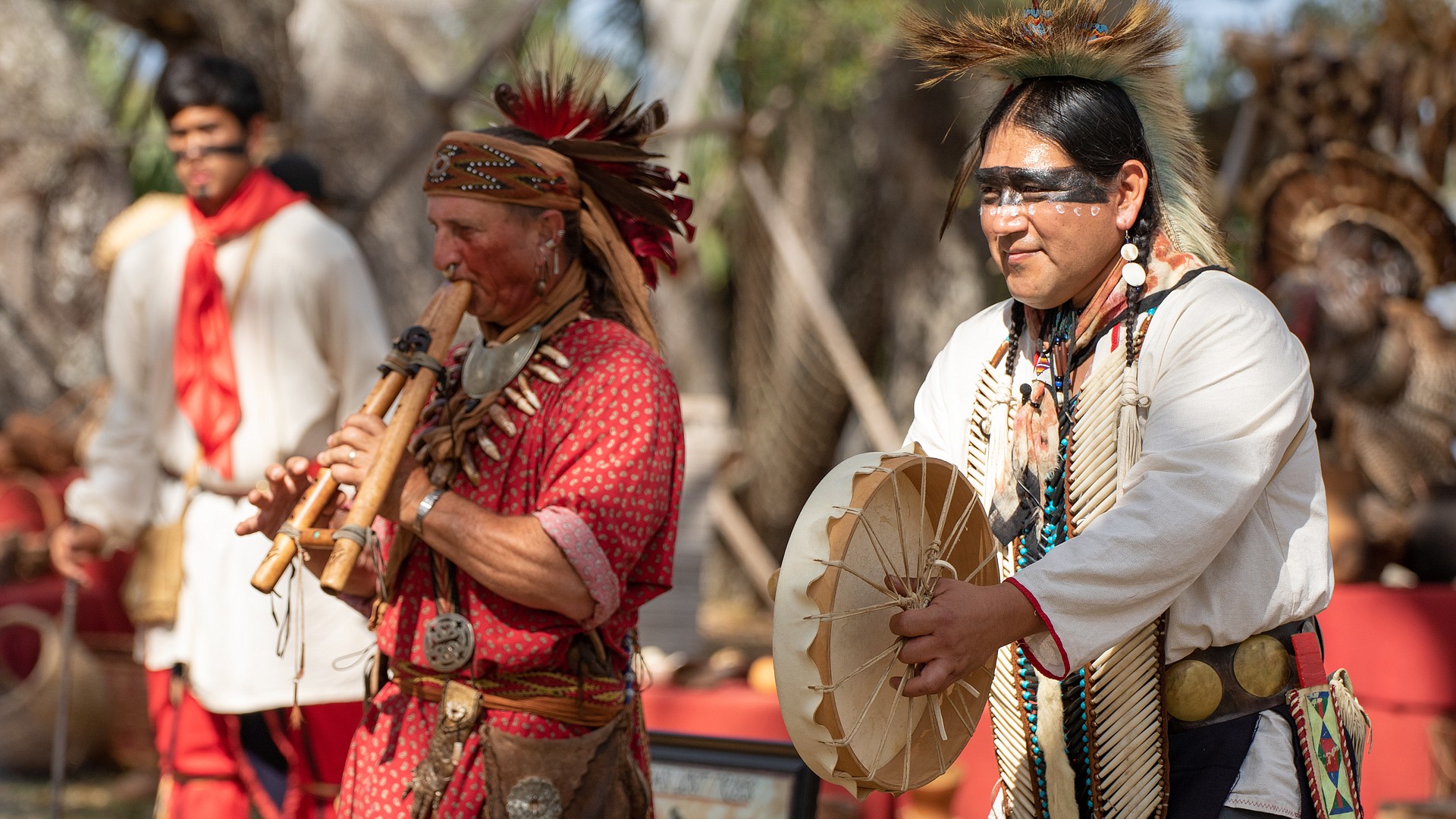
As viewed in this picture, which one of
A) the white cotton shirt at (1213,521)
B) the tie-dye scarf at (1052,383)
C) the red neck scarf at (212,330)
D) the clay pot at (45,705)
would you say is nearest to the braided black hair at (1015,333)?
the tie-dye scarf at (1052,383)

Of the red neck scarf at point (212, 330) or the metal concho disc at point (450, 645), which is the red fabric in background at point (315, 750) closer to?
the red neck scarf at point (212, 330)

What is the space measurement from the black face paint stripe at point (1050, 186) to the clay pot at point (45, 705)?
5447mm

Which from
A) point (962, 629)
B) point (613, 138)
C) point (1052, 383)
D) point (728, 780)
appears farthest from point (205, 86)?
point (962, 629)

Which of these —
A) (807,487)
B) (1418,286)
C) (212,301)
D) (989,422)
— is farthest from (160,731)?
(807,487)

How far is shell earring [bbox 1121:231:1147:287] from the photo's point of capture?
2203 millimetres

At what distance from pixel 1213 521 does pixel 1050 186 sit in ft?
1.79

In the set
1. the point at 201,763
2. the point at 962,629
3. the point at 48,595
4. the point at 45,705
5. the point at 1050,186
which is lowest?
the point at 45,705

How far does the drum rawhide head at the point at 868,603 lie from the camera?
1.97 meters

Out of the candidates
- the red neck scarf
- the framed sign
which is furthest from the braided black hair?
the red neck scarf

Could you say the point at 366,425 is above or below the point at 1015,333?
below

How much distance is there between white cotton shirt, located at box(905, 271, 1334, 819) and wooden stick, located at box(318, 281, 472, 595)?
971mm

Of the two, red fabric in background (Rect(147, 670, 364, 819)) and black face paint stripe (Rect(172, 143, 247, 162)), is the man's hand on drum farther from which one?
black face paint stripe (Rect(172, 143, 247, 162))

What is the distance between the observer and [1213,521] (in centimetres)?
199

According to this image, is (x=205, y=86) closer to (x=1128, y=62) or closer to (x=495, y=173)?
(x=495, y=173)
